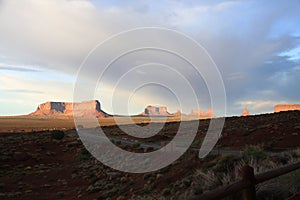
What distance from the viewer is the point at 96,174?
27.6m

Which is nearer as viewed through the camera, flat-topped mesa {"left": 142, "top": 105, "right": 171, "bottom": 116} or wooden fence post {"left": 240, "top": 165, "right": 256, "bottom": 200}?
wooden fence post {"left": 240, "top": 165, "right": 256, "bottom": 200}

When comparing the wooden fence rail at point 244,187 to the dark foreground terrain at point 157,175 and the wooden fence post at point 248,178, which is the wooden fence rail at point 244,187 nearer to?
the wooden fence post at point 248,178

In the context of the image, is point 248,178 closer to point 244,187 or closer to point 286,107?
point 244,187

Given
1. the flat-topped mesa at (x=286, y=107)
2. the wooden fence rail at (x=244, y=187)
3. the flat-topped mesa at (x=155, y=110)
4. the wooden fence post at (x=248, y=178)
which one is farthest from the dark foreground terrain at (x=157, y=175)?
the flat-topped mesa at (x=286, y=107)

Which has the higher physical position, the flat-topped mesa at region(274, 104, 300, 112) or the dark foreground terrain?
the flat-topped mesa at region(274, 104, 300, 112)

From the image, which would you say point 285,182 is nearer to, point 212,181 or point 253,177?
point 212,181

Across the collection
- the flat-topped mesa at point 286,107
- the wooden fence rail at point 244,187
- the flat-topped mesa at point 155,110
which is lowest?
the wooden fence rail at point 244,187

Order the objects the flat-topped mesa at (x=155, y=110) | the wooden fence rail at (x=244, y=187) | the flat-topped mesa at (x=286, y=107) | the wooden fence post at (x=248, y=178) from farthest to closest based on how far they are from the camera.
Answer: the flat-topped mesa at (x=286, y=107) → the flat-topped mesa at (x=155, y=110) → the wooden fence post at (x=248, y=178) → the wooden fence rail at (x=244, y=187)

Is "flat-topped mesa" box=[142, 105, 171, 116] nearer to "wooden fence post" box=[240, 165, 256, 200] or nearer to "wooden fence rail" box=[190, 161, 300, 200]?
"wooden fence rail" box=[190, 161, 300, 200]

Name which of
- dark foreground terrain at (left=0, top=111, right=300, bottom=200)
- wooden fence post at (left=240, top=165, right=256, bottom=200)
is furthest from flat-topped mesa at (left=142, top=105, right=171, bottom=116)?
wooden fence post at (left=240, top=165, right=256, bottom=200)

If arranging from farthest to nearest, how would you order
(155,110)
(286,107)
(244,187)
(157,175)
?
(286,107) < (155,110) < (157,175) < (244,187)

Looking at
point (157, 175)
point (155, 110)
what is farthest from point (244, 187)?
point (155, 110)

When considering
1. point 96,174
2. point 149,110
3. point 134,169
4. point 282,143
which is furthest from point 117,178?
point 282,143

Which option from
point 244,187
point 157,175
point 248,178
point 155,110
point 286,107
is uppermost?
point 286,107
